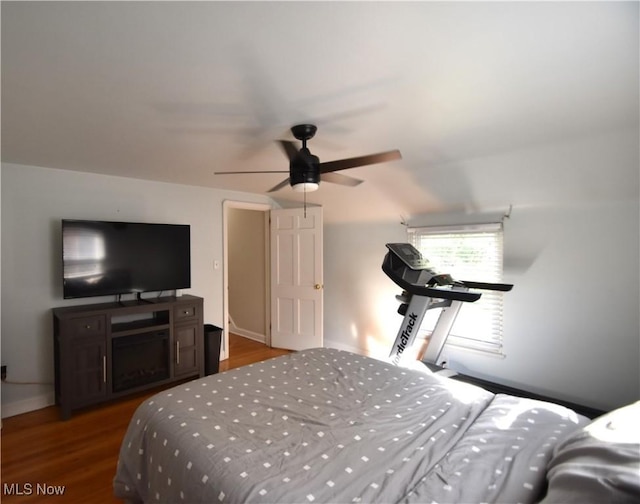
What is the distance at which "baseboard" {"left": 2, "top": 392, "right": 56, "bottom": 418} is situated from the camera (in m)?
2.95

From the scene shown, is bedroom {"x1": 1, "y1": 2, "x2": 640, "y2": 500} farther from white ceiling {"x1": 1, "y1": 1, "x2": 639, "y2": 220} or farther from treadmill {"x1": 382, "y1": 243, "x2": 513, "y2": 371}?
treadmill {"x1": 382, "y1": 243, "x2": 513, "y2": 371}

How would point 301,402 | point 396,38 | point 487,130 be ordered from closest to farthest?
point 396,38, point 301,402, point 487,130

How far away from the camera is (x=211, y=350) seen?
3857mm

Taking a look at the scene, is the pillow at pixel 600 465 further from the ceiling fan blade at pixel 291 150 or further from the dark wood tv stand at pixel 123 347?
the dark wood tv stand at pixel 123 347

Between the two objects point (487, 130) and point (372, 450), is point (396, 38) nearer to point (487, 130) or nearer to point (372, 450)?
point (487, 130)

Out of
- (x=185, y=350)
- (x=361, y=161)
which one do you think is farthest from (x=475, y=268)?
(x=185, y=350)

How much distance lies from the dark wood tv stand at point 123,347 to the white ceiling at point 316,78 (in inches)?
56.3

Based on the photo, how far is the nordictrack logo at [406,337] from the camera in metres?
2.88

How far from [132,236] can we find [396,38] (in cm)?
309

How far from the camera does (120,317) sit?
348 cm

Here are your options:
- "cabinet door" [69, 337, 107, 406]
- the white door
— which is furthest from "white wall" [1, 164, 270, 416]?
the white door

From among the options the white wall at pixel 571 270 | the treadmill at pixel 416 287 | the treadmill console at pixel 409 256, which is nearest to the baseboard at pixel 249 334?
the treadmill at pixel 416 287

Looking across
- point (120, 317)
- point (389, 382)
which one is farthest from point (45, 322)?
point (389, 382)
